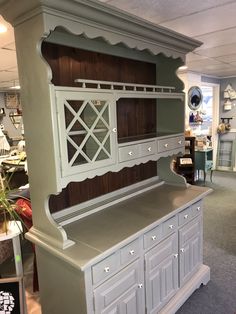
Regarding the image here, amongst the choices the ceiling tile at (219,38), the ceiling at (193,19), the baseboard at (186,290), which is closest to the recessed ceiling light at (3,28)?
the ceiling at (193,19)

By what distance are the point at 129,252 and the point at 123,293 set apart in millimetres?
253

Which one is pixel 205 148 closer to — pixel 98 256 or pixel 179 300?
pixel 179 300

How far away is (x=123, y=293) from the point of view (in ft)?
5.29

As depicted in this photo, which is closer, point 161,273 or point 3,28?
point 161,273

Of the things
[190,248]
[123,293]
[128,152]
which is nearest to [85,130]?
[128,152]

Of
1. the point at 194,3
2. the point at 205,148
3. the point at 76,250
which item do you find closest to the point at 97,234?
the point at 76,250

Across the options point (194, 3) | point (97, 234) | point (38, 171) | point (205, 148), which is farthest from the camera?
point (205, 148)

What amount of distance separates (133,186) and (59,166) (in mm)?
1073

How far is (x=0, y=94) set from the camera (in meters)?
7.37

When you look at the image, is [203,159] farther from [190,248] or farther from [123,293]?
[123,293]

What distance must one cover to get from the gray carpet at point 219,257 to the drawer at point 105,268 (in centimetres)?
100

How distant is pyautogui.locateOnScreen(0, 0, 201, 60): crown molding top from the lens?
4.18ft

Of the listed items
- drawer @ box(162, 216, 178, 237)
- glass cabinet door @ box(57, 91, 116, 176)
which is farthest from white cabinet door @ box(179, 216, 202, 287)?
glass cabinet door @ box(57, 91, 116, 176)

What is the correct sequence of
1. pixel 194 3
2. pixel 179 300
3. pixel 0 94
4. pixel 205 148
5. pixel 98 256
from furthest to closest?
pixel 0 94, pixel 205 148, pixel 179 300, pixel 194 3, pixel 98 256
